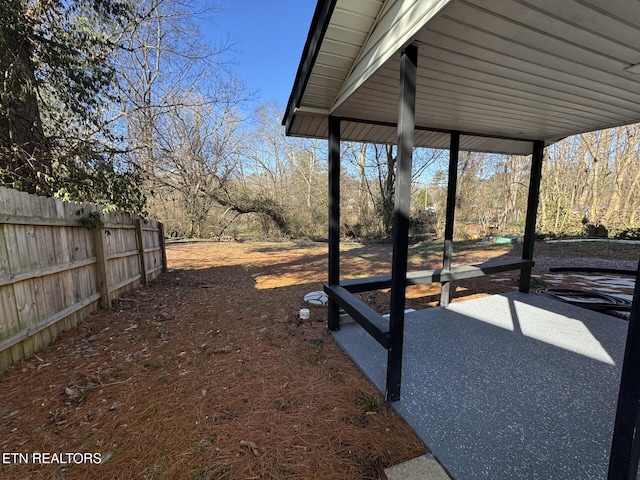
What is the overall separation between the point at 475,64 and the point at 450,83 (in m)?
0.29

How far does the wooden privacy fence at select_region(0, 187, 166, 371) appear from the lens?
2.20 meters

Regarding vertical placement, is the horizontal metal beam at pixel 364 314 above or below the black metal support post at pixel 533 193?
below

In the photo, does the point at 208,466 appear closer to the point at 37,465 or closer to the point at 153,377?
the point at 37,465

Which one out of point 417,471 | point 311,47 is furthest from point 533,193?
point 417,471

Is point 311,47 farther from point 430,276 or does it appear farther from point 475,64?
point 430,276

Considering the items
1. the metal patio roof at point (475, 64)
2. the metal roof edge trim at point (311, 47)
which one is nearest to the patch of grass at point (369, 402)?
the metal patio roof at point (475, 64)

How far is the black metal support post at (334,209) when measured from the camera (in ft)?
8.95

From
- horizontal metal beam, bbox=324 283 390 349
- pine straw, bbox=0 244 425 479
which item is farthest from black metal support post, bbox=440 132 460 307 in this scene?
pine straw, bbox=0 244 425 479

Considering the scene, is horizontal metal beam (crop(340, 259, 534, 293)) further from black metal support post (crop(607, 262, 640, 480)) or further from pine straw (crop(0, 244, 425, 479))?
black metal support post (crop(607, 262, 640, 480))

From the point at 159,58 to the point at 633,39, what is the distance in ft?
34.6

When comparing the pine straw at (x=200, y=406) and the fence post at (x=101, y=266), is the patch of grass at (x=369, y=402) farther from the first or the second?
the fence post at (x=101, y=266)

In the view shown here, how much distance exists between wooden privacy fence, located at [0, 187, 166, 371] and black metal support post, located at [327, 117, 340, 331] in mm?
2810

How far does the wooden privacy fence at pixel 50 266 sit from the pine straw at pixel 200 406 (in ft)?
0.73

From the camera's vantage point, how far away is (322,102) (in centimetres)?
260
